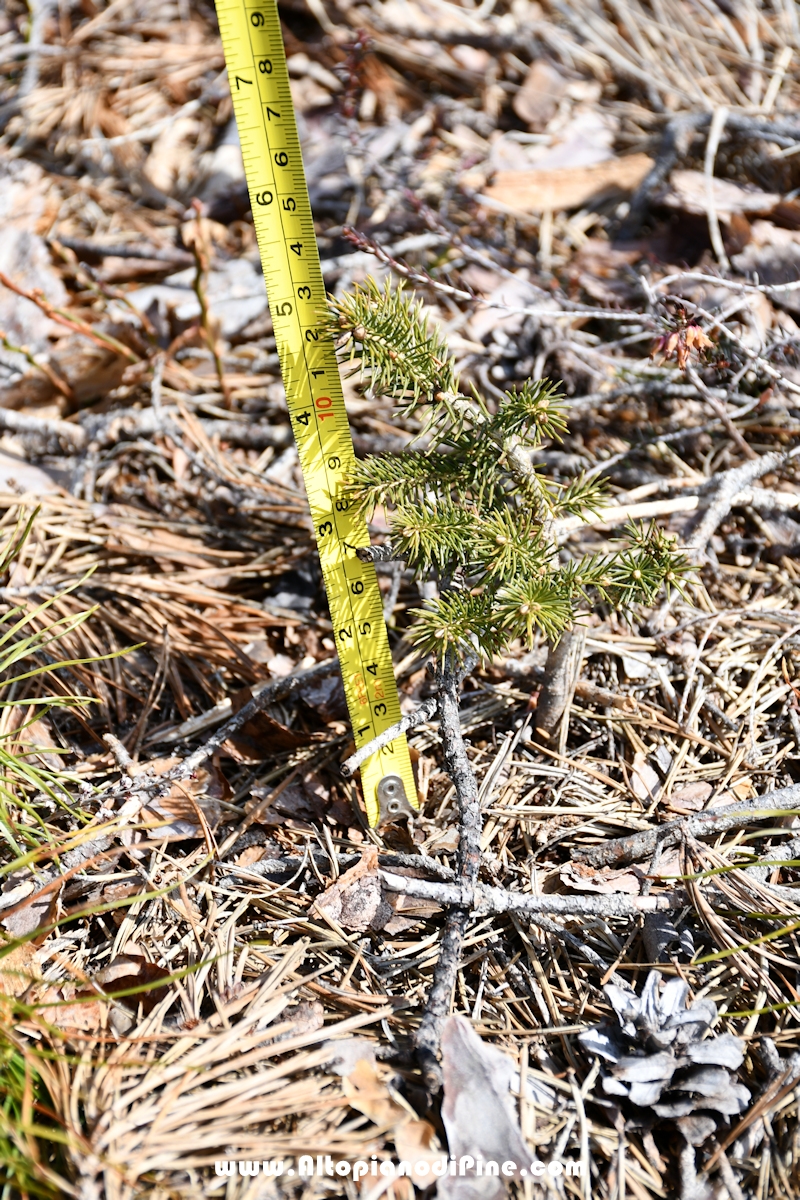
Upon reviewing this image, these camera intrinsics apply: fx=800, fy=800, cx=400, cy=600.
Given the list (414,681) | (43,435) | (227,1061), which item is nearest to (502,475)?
(414,681)

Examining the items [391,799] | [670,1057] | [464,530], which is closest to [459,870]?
[391,799]

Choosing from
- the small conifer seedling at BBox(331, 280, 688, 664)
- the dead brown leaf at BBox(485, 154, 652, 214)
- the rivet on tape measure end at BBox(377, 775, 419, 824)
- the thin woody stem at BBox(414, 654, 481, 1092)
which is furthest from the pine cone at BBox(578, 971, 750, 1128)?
the dead brown leaf at BBox(485, 154, 652, 214)

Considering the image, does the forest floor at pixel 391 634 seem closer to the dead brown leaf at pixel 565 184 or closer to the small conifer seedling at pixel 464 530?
the dead brown leaf at pixel 565 184

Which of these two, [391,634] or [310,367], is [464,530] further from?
[391,634]

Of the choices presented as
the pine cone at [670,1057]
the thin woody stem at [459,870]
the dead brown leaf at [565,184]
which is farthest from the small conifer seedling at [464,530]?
the dead brown leaf at [565,184]

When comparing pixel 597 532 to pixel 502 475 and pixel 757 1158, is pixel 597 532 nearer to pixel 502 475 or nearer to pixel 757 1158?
pixel 502 475

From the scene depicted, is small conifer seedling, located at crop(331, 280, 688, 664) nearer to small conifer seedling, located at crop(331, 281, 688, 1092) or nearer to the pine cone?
small conifer seedling, located at crop(331, 281, 688, 1092)

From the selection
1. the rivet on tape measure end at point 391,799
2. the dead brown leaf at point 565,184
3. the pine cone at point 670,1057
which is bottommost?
the pine cone at point 670,1057
